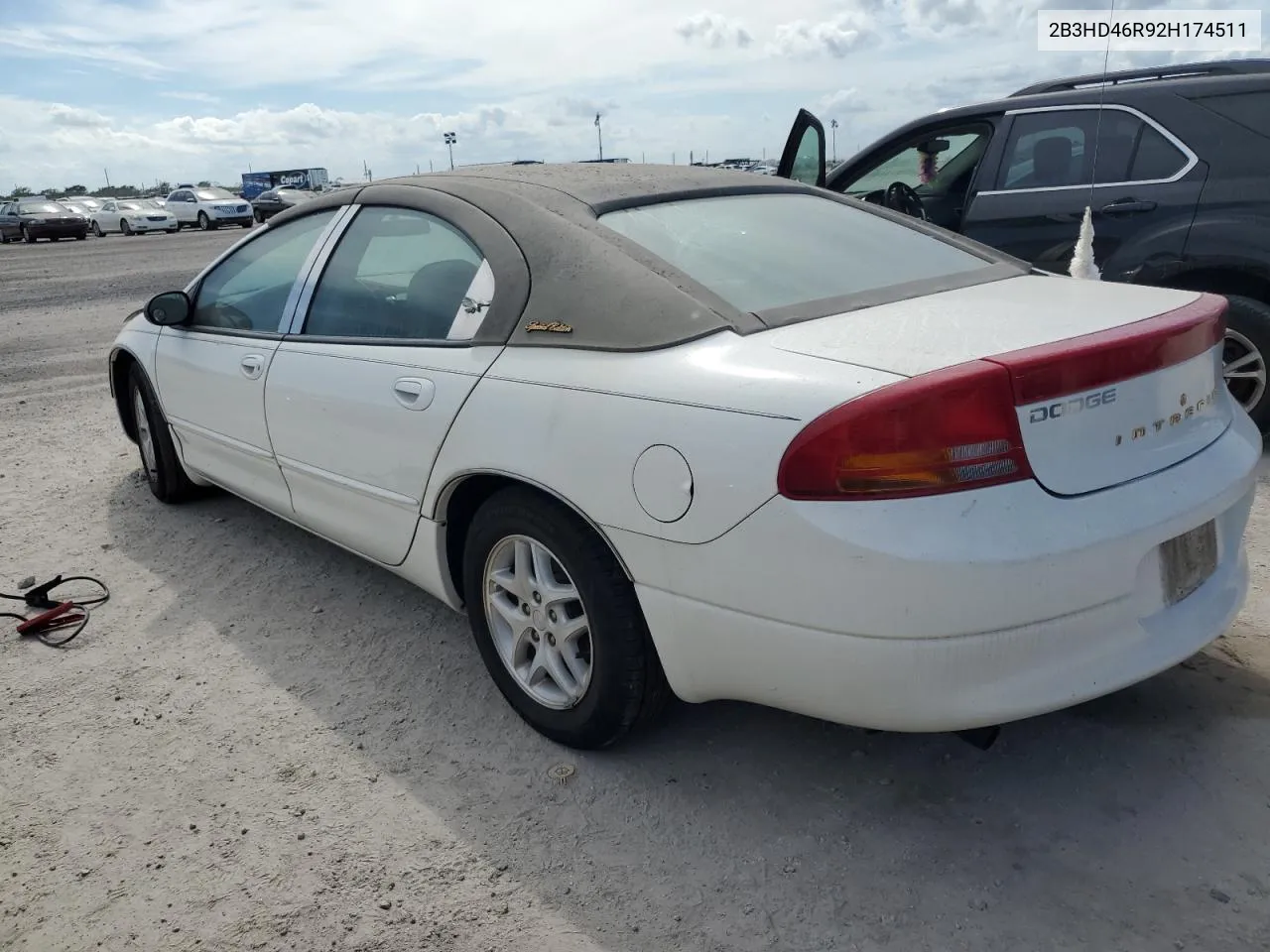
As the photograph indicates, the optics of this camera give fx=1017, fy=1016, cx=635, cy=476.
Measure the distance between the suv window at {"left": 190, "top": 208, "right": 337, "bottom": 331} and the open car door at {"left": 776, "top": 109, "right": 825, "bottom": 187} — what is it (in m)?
2.54

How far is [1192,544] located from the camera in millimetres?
2258

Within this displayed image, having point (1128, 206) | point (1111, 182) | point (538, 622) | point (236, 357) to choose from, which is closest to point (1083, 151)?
point (1111, 182)

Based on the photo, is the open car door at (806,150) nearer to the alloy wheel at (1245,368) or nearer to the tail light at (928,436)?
the alloy wheel at (1245,368)

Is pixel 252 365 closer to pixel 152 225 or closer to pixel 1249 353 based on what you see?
pixel 1249 353

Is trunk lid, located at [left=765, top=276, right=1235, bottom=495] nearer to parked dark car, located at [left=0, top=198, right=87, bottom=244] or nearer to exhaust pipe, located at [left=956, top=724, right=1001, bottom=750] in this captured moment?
exhaust pipe, located at [left=956, top=724, right=1001, bottom=750]

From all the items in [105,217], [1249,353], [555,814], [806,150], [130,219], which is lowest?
[555,814]

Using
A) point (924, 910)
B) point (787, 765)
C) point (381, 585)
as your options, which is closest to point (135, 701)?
point (381, 585)

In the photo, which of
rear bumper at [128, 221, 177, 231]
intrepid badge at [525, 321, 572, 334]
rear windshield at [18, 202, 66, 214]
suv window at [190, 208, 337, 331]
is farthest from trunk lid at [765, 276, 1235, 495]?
rear bumper at [128, 221, 177, 231]

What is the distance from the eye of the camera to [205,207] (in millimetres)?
36156

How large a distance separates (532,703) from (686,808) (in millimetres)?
539

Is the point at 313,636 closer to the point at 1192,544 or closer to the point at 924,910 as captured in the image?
the point at 924,910

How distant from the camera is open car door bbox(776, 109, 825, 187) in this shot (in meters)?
5.20

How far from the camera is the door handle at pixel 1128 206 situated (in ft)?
16.1

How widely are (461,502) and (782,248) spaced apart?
3.81ft
